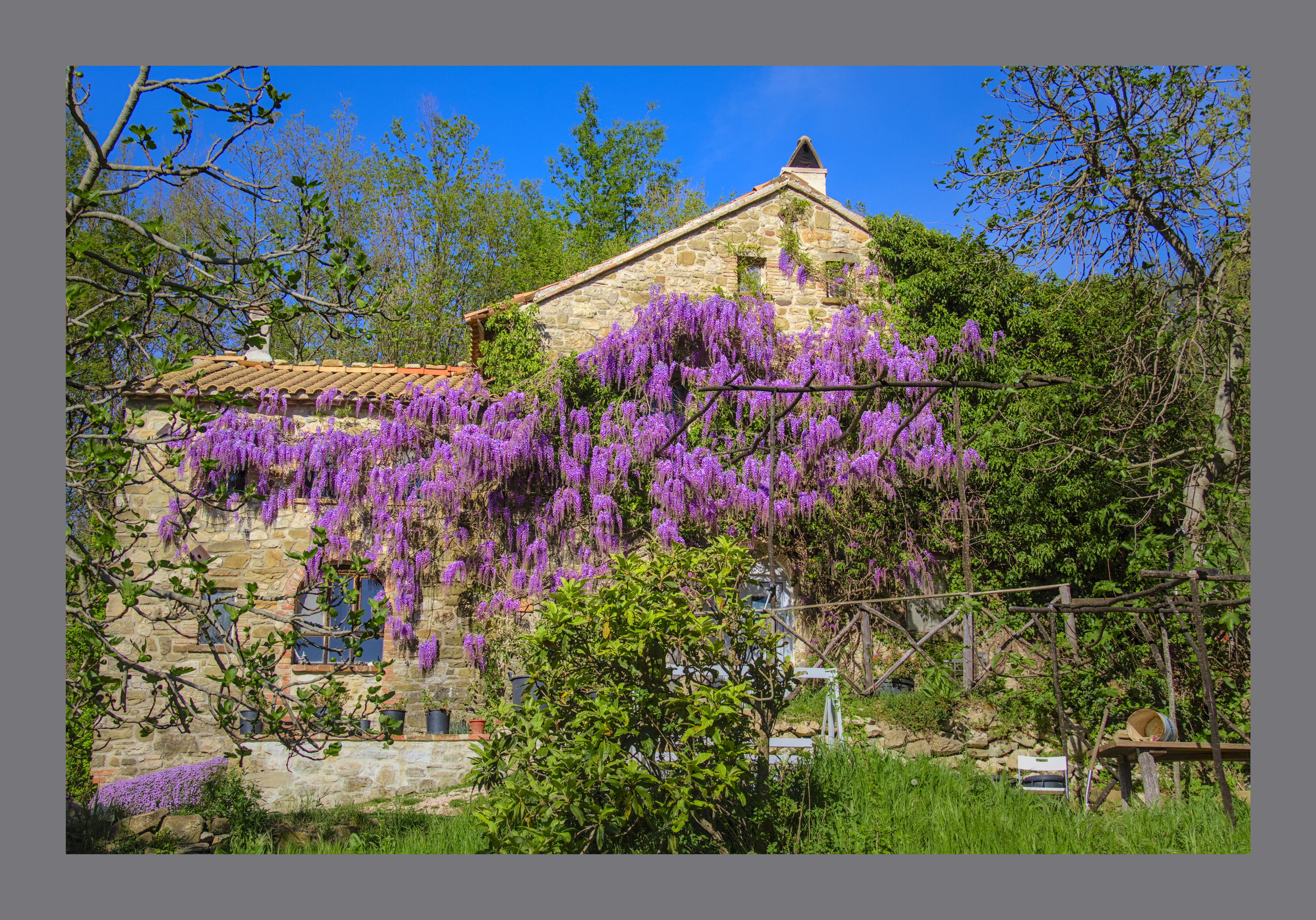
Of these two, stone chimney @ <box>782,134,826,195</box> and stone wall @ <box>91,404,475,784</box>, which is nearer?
stone wall @ <box>91,404,475,784</box>

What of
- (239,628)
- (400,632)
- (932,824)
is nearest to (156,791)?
(239,628)

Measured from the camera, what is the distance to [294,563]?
28.6ft

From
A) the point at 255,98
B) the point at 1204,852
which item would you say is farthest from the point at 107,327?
the point at 1204,852

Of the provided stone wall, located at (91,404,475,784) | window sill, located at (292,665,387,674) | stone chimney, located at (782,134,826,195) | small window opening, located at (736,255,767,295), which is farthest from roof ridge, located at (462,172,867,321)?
window sill, located at (292,665,387,674)

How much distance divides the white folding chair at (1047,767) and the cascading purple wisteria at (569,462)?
2837mm

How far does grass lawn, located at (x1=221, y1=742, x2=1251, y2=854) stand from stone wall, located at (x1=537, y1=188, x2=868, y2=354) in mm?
5380

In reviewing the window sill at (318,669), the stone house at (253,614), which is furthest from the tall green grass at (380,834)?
the window sill at (318,669)

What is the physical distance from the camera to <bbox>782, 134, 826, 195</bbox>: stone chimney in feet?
34.4

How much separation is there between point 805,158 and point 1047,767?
7296 mm

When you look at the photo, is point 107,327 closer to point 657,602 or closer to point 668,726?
point 657,602

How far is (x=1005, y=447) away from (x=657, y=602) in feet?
18.0

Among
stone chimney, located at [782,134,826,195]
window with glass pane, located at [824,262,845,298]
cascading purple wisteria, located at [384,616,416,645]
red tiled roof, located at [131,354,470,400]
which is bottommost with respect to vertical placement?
cascading purple wisteria, located at [384,616,416,645]

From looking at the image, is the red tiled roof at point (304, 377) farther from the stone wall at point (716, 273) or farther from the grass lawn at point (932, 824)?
the grass lawn at point (932, 824)

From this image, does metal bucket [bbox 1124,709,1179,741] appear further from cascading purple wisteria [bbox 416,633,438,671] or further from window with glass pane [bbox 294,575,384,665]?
window with glass pane [bbox 294,575,384,665]
